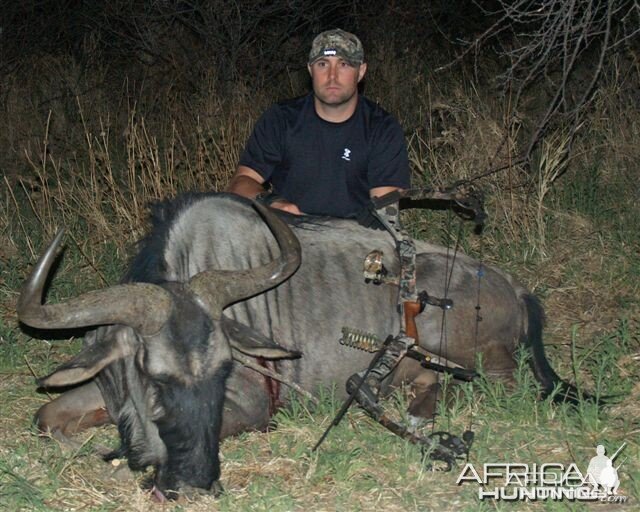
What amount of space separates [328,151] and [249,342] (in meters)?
1.56

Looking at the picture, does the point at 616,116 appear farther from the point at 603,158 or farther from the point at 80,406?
the point at 80,406

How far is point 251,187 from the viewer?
4.60 metres

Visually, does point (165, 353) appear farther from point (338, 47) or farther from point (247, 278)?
point (338, 47)

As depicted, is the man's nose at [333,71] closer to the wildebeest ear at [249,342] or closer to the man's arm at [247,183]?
the man's arm at [247,183]

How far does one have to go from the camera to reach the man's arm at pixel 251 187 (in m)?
4.50

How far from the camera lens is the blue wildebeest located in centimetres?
308

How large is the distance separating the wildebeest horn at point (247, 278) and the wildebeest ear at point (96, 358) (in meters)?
0.28

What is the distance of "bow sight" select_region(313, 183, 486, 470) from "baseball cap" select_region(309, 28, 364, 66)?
3.07 ft

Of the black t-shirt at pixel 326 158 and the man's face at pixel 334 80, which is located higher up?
the man's face at pixel 334 80

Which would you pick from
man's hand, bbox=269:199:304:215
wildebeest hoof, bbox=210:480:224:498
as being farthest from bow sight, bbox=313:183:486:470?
man's hand, bbox=269:199:304:215

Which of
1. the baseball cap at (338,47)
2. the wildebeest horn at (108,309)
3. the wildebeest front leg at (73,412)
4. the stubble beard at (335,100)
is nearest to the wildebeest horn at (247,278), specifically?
the wildebeest horn at (108,309)

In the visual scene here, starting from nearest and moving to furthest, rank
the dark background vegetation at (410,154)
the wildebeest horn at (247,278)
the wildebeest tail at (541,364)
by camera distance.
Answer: the wildebeest horn at (247,278), the dark background vegetation at (410,154), the wildebeest tail at (541,364)

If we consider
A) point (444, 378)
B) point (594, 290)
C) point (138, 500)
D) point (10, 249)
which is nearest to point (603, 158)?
point (594, 290)

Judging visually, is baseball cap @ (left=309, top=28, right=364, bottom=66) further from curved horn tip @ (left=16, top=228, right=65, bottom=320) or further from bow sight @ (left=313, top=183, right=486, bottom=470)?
curved horn tip @ (left=16, top=228, right=65, bottom=320)
